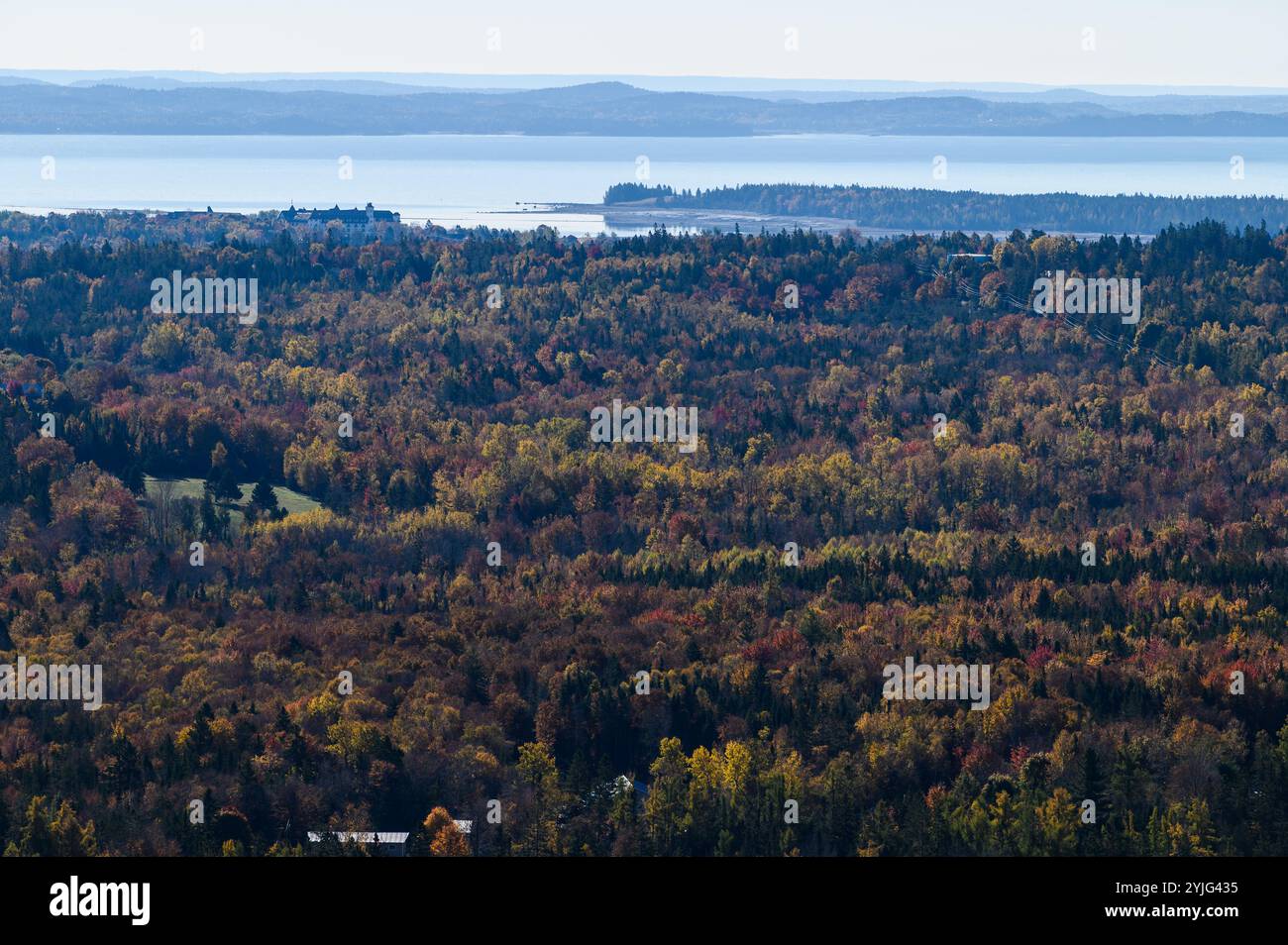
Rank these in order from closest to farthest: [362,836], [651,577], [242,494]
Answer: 1. [362,836]
2. [651,577]
3. [242,494]

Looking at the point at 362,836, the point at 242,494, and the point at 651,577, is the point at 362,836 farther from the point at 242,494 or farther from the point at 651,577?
the point at 242,494

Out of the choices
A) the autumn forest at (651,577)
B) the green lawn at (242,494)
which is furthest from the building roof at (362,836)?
the green lawn at (242,494)

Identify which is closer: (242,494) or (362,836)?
(362,836)

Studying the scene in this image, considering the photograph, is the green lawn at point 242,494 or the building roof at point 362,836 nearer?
the building roof at point 362,836

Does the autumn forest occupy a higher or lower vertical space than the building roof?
higher

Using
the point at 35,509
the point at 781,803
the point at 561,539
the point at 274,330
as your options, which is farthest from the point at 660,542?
the point at 274,330

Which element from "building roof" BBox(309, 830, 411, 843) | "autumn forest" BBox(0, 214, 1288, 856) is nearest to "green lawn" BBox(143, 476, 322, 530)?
"autumn forest" BBox(0, 214, 1288, 856)

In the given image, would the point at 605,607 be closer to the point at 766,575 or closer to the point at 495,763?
the point at 766,575

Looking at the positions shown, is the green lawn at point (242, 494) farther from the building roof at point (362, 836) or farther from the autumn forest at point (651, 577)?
the building roof at point (362, 836)

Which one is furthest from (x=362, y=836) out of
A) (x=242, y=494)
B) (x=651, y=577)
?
(x=242, y=494)

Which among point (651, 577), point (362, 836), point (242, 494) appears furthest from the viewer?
point (242, 494)

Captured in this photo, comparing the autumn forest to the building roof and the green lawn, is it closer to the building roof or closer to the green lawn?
the building roof
